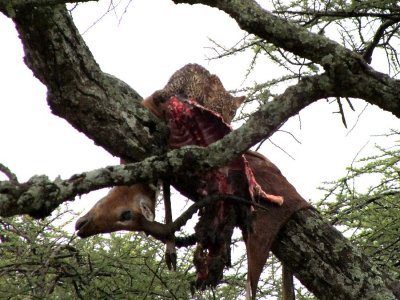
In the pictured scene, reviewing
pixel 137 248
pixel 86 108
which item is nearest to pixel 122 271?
pixel 137 248

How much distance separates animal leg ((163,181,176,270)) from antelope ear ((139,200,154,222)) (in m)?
0.07

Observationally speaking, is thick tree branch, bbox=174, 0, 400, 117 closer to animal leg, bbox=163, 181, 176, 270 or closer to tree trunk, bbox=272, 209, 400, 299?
tree trunk, bbox=272, 209, 400, 299

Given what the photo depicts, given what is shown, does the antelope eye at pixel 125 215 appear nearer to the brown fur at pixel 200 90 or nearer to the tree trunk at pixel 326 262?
the brown fur at pixel 200 90

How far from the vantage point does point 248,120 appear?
3.38m

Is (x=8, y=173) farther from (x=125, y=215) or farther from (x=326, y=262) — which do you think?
(x=326, y=262)

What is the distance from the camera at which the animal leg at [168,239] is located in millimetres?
3756

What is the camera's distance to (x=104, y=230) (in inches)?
154

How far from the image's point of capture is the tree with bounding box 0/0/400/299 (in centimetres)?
325

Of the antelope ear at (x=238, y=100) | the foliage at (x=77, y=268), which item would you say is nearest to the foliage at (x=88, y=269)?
the foliage at (x=77, y=268)

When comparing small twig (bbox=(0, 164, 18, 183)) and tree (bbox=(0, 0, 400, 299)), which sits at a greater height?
tree (bbox=(0, 0, 400, 299))

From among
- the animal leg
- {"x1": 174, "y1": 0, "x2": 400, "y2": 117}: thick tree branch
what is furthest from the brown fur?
{"x1": 174, "y1": 0, "x2": 400, "y2": 117}: thick tree branch

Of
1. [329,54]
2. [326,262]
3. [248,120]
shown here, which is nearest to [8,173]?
[248,120]

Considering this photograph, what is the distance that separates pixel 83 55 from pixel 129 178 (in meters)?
0.94

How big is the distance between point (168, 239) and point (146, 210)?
21 cm
